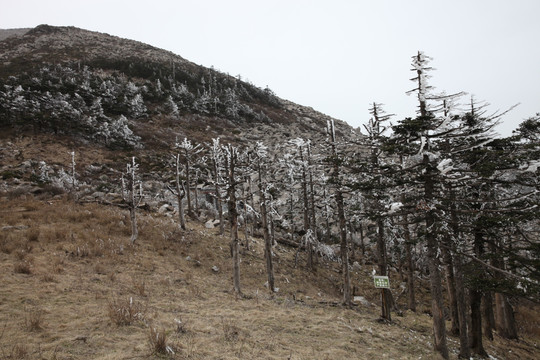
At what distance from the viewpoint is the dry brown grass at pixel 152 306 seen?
6402 millimetres

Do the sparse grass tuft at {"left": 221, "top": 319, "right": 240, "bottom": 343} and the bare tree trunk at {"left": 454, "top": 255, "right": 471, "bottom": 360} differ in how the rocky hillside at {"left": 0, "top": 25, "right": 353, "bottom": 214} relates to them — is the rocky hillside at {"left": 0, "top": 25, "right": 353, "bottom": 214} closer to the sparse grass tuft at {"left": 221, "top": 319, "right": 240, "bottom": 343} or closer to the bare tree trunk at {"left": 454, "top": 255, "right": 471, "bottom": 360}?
the sparse grass tuft at {"left": 221, "top": 319, "right": 240, "bottom": 343}

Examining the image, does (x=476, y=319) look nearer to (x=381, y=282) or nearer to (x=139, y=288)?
(x=381, y=282)

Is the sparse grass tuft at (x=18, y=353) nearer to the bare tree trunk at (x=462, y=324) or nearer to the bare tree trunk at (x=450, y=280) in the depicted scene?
the bare tree trunk at (x=450, y=280)

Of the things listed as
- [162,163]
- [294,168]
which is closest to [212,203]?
[162,163]

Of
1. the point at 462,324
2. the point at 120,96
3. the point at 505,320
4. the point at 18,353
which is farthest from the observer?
the point at 120,96

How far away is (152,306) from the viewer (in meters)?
9.94

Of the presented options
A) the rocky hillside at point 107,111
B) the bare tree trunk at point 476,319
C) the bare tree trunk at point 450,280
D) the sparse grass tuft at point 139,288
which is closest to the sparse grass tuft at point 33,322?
the sparse grass tuft at point 139,288

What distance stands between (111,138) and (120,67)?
39636mm

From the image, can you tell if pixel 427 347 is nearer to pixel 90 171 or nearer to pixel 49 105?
pixel 90 171

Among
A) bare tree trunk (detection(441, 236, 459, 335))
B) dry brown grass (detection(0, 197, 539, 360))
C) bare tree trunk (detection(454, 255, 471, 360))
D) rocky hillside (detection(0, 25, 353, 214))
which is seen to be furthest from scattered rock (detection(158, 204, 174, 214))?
bare tree trunk (detection(454, 255, 471, 360))

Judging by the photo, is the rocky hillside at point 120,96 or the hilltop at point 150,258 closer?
the hilltop at point 150,258

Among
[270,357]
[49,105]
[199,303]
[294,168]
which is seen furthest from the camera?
[49,105]

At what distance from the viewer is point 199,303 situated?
37.8 feet

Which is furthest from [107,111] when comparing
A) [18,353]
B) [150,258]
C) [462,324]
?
[462,324]
